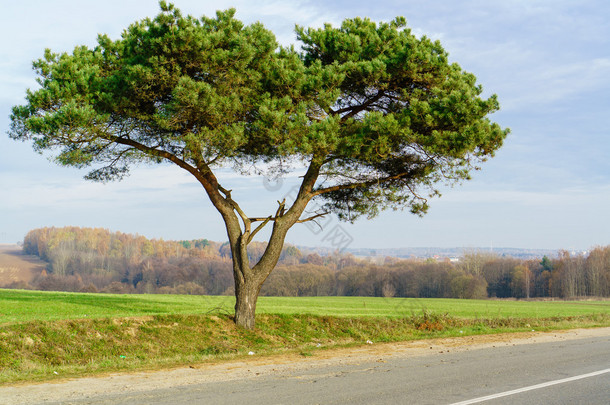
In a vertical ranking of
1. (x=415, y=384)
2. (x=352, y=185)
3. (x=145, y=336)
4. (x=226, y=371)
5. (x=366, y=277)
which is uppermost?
(x=352, y=185)

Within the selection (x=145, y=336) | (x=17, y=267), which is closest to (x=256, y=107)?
(x=145, y=336)

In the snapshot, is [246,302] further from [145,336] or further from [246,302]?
[145,336]

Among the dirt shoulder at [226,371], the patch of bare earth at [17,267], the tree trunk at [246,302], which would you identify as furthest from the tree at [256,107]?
the patch of bare earth at [17,267]

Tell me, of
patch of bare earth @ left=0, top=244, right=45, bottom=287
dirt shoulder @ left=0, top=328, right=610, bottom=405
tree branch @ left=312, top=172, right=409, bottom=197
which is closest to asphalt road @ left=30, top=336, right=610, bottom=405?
dirt shoulder @ left=0, top=328, right=610, bottom=405

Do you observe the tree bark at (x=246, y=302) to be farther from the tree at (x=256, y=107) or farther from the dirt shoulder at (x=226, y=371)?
the dirt shoulder at (x=226, y=371)

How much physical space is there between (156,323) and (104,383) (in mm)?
6680

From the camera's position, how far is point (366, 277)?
9356 cm

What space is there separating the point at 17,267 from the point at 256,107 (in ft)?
423

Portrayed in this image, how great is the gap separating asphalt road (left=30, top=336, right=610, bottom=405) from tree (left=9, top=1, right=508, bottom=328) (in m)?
6.06

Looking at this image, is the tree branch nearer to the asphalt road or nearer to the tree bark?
the tree bark

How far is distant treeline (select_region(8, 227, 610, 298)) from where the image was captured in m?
87.6

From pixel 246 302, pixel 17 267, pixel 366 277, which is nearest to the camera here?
pixel 246 302

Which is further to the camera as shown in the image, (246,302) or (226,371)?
(246,302)

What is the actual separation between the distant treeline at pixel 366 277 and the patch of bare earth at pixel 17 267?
953 cm
